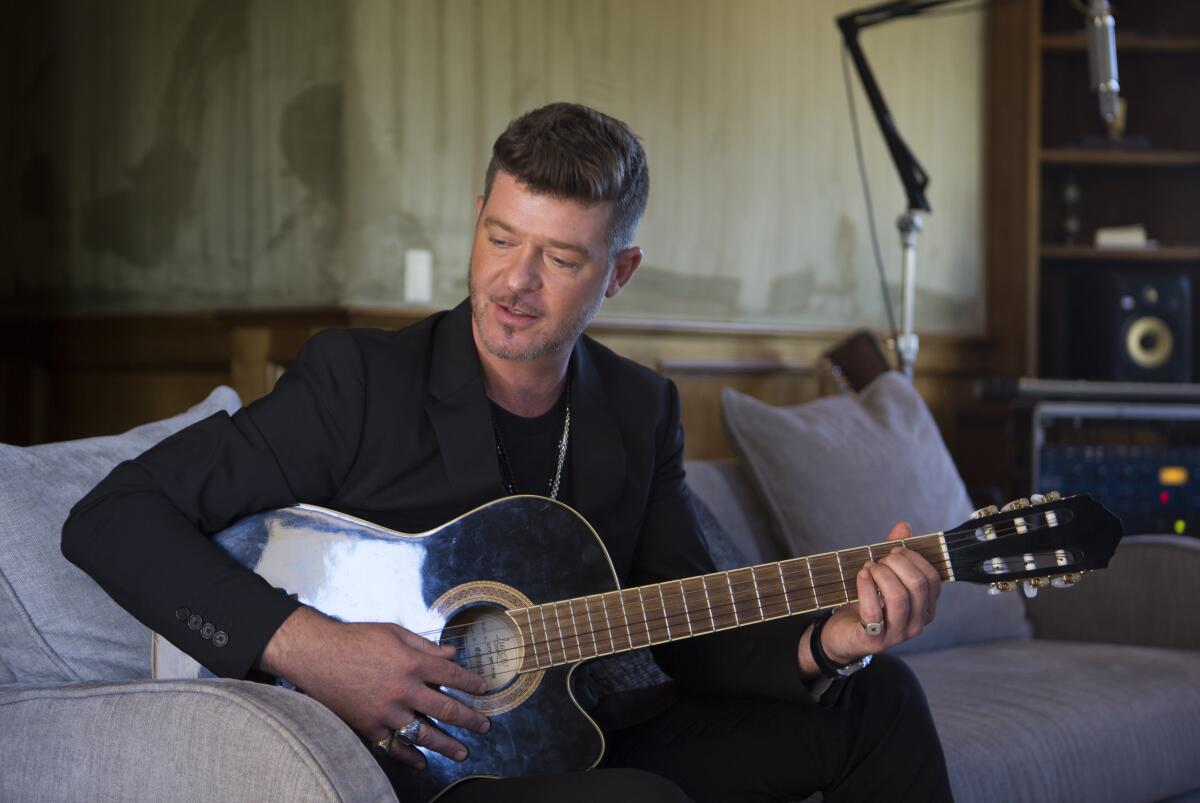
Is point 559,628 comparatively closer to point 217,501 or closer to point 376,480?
point 376,480

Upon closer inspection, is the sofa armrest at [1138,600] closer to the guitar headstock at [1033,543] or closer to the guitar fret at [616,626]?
the guitar headstock at [1033,543]

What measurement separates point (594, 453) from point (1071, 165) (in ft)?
11.1

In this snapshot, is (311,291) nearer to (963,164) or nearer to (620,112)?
(620,112)

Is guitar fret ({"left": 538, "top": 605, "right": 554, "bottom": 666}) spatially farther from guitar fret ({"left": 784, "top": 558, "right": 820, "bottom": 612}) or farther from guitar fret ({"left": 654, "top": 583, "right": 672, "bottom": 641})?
guitar fret ({"left": 784, "top": 558, "right": 820, "bottom": 612})

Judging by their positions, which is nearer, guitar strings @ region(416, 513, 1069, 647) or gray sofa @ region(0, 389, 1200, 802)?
gray sofa @ region(0, 389, 1200, 802)

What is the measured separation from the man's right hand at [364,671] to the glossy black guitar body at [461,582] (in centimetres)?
5

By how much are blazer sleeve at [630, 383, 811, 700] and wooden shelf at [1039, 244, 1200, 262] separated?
9.72ft

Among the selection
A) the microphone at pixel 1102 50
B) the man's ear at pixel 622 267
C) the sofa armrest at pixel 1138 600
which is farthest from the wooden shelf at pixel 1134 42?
the man's ear at pixel 622 267

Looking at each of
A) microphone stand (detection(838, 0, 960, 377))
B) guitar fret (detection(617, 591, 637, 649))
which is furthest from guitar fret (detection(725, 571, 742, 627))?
microphone stand (detection(838, 0, 960, 377))

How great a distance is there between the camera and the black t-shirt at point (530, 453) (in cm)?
169

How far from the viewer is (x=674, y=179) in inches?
150

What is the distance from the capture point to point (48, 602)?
1542mm

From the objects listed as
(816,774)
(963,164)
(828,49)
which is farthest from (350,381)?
(963,164)

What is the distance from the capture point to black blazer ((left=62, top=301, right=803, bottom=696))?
139cm
